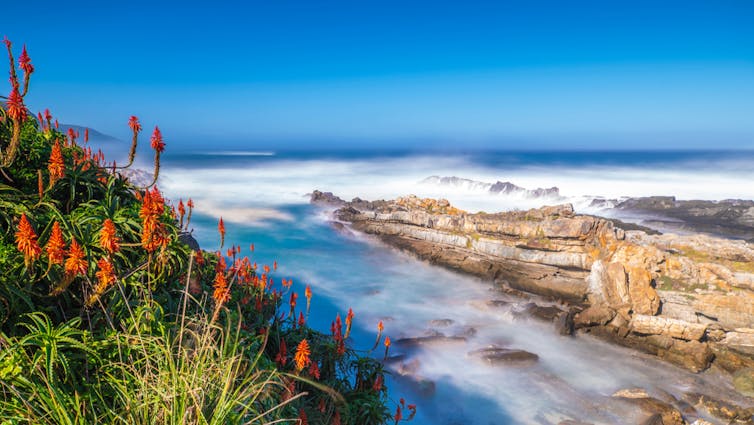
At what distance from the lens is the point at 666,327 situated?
9273 mm

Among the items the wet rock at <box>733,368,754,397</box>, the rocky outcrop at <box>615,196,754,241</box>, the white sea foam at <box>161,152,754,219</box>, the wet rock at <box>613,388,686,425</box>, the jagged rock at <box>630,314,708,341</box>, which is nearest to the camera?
the wet rock at <box>613,388,686,425</box>

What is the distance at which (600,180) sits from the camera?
192 ft

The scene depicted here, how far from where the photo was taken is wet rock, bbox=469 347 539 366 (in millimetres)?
8858

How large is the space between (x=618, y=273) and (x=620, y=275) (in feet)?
0.25

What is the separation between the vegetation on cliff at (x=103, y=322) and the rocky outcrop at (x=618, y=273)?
8.61 meters

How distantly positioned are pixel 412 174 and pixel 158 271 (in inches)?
2435

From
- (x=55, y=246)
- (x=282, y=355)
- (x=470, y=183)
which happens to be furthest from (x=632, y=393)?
(x=470, y=183)

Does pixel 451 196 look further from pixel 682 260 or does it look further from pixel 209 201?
pixel 682 260

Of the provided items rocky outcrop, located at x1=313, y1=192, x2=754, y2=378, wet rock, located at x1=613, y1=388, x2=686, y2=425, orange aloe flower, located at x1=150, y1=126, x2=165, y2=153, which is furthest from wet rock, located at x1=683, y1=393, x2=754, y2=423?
orange aloe flower, located at x1=150, y1=126, x2=165, y2=153

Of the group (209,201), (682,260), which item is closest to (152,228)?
(682,260)

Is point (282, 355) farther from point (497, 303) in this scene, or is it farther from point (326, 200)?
point (326, 200)

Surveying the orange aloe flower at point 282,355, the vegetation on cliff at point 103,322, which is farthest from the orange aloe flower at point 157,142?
the orange aloe flower at point 282,355

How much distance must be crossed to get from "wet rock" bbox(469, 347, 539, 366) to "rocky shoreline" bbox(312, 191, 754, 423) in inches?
66.9

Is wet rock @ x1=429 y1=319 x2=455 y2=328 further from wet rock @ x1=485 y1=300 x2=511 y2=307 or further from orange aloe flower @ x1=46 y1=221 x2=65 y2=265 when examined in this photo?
orange aloe flower @ x1=46 y1=221 x2=65 y2=265
